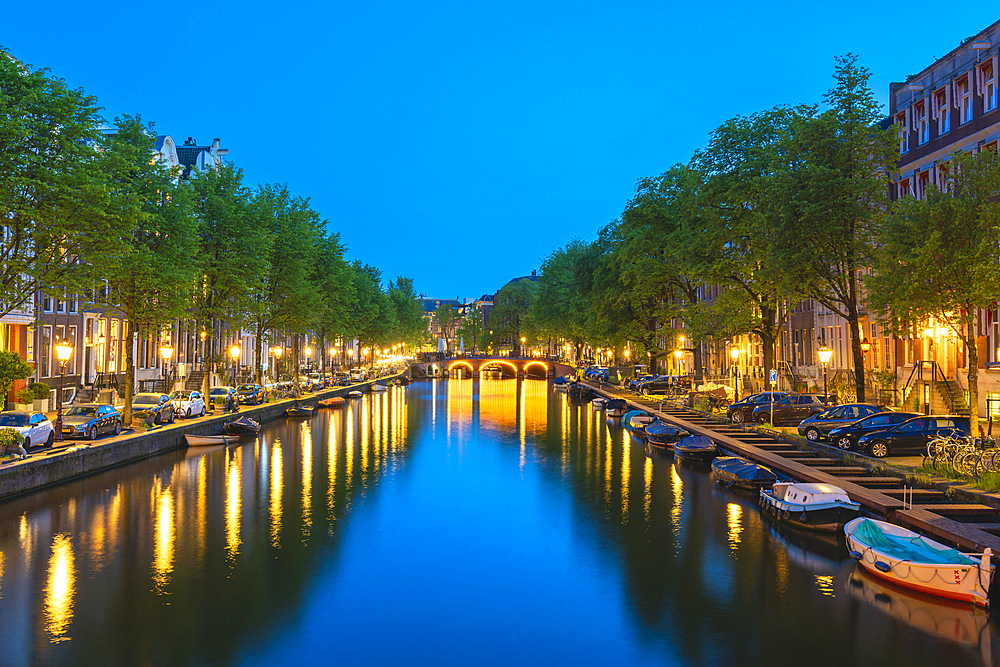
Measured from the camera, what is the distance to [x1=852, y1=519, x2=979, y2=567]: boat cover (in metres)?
16.5

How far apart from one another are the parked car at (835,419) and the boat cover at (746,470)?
236 inches

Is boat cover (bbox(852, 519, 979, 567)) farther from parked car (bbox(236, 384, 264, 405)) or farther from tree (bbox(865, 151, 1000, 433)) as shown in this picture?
parked car (bbox(236, 384, 264, 405))

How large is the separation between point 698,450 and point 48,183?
29.9 m

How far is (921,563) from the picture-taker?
655 inches

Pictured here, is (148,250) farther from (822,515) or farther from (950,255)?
(950,255)

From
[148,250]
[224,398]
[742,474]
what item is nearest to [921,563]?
[742,474]

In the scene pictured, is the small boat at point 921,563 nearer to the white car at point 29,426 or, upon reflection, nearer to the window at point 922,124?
the white car at point 29,426

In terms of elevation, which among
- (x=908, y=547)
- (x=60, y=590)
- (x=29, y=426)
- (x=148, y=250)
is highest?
(x=148, y=250)

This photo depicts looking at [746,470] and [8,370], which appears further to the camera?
[8,370]

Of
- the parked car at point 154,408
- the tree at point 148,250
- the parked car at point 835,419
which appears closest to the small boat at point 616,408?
the parked car at point 835,419

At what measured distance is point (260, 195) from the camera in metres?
64.4

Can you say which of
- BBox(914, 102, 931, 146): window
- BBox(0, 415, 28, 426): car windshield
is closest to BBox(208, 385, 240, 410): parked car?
BBox(0, 415, 28, 426): car windshield

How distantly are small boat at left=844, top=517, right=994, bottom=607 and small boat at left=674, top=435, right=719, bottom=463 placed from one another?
1799cm

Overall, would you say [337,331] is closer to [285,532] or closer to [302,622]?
[285,532]
